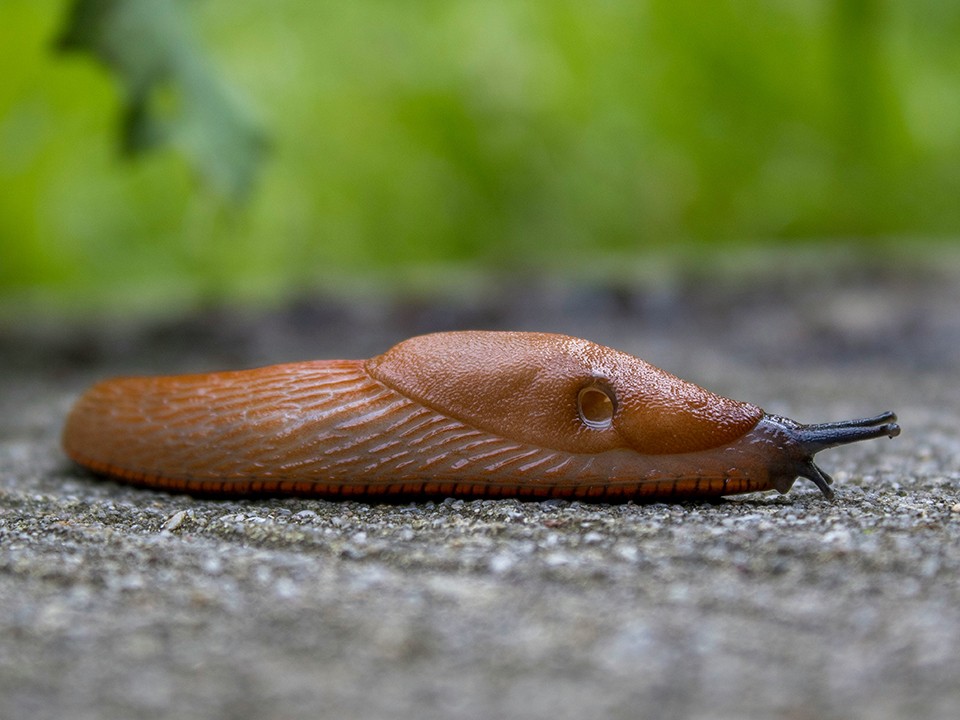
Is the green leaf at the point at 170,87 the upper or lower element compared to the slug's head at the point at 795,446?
upper

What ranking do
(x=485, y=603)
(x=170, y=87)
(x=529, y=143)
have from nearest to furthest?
(x=485, y=603)
(x=170, y=87)
(x=529, y=143)

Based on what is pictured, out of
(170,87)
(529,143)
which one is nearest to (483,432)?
(170,87)

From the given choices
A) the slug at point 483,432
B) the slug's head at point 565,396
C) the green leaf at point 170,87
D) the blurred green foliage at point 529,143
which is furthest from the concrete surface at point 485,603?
the blurred green foliage at point 529,143

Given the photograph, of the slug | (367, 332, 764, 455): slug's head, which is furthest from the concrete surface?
(367, 332, 764, 455): slug's head

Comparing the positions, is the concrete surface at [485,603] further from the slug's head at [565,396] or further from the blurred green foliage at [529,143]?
the blurred green foliage at [529,143]

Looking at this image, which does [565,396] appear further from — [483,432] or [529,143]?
[529,143]
